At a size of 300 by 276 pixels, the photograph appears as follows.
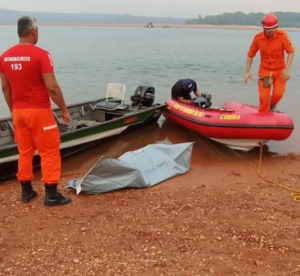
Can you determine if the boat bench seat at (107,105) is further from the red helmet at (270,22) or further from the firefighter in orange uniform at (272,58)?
the red helmet at (270,22)

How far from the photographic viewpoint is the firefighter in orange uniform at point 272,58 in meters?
5.91

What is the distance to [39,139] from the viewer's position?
3891mm

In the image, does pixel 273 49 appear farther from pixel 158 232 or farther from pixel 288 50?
pixel 158 232

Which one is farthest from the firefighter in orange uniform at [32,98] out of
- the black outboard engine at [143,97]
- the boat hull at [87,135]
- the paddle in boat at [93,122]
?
the black outboard engine at [143,97]

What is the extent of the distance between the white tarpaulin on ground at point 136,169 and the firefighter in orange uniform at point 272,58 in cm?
172

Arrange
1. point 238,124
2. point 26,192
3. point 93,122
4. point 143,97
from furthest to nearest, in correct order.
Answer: point 143,97, point 93,122, point 238,124, point 26,192

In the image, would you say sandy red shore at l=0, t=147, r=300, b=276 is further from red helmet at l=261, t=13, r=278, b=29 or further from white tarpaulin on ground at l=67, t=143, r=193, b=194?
red helmet at l=261, t=13, r=278, b=29

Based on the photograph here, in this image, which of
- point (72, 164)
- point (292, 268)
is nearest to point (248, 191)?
point (292, 268)

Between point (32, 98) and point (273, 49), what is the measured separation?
12.8 feet

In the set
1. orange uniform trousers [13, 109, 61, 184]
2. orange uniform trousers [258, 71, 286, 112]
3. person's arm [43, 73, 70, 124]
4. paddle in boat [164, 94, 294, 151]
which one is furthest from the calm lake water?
person's arm [43, 73, 70, 124]

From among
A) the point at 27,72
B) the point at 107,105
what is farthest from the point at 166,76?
the point at 27,72

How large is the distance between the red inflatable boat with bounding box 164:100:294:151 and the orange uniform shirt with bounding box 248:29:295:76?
712 millimetres

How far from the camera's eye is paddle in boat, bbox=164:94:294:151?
6.07 m

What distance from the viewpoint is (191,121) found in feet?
23.6
